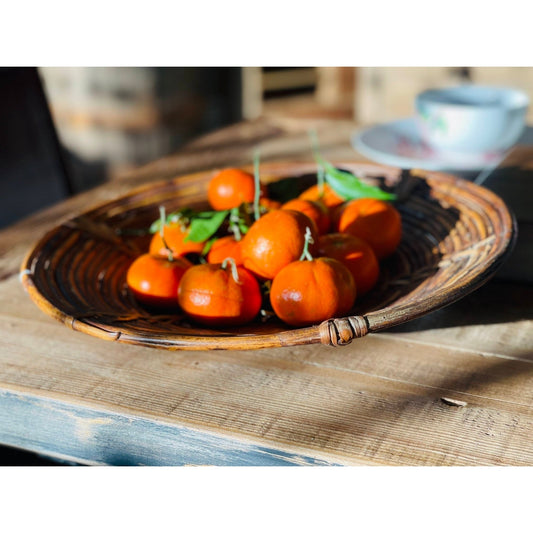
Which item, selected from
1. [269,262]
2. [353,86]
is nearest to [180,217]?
[269,262]

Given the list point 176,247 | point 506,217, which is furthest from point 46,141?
point 506,217

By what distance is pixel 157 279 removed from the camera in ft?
1.86

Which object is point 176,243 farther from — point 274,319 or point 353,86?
point 353,86

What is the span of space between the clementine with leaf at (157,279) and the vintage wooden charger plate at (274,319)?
0.02 meters

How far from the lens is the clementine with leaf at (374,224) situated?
62 centimetres

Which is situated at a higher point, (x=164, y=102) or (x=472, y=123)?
(x=472, y=123)

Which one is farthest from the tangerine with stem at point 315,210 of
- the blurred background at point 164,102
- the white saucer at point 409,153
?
the blurred background at point 164,102

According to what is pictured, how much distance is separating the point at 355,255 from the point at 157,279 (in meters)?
0.19

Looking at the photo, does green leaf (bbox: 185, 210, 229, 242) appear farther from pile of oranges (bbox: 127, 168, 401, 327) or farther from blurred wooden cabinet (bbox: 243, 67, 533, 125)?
blurred wooden cabinet (bbox: 243, 67, 533, 125)

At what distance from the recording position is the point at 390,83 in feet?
7.74
